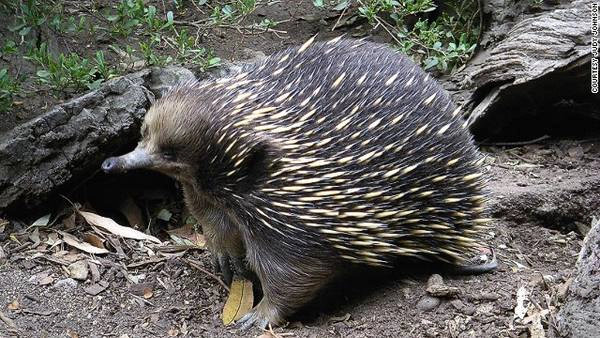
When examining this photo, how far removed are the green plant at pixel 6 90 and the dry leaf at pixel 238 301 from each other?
1.69m

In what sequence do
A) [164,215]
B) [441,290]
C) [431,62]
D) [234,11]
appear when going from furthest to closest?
[431,62], [234,11], [164,215], [441,290]

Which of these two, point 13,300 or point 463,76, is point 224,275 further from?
point 463,76

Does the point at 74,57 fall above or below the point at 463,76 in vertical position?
above

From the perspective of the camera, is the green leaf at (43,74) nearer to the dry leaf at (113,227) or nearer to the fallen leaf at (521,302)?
the dry leaf at (113,227)

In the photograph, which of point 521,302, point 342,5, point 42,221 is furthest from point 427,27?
point 42,221

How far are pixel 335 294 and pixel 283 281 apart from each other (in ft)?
1.79

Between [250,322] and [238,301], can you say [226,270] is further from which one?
[250,322]

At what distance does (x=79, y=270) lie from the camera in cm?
427

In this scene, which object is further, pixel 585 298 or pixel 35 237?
pixel 35 237

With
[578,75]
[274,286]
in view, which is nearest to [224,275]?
[274,286]

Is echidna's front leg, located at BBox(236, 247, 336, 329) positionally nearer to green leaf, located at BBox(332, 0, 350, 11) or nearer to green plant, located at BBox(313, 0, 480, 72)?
green plant, located at BBox(313, 0, 480, 72)

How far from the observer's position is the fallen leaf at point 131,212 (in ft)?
16.9

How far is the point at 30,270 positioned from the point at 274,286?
1.44m

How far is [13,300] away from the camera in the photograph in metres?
3.88
